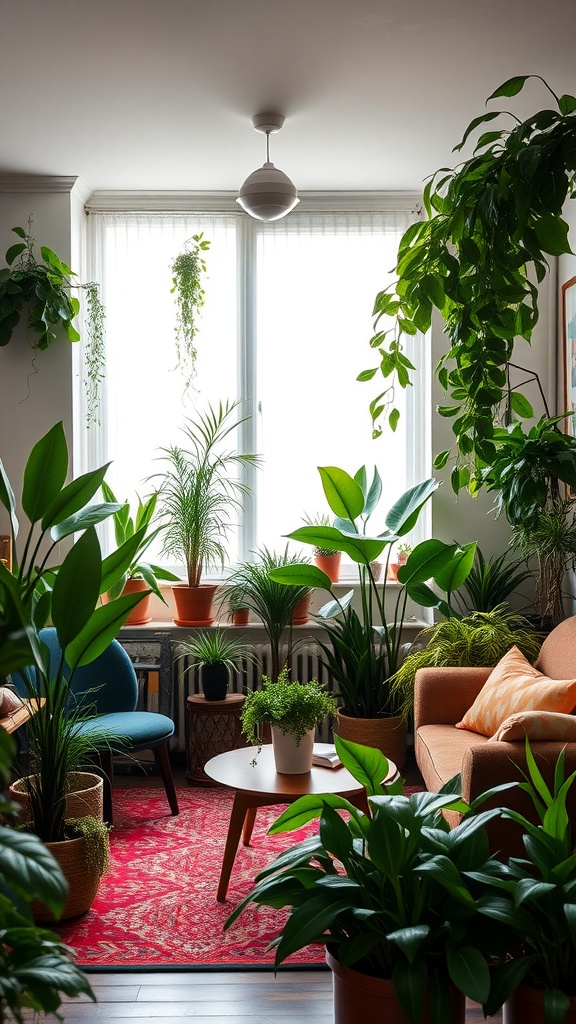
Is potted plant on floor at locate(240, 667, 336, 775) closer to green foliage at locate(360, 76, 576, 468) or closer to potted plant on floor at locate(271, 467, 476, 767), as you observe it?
potted plant on floor at locate(271, 467, 476, 767)

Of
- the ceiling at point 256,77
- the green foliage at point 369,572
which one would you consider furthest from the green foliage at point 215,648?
the ceiling at point 256,77

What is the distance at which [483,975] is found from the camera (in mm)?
1822

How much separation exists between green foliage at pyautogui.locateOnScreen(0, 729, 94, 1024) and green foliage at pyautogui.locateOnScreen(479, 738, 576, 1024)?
901mm

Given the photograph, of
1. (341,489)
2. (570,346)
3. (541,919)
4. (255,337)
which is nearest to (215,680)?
(341,489)

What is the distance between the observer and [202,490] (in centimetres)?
483

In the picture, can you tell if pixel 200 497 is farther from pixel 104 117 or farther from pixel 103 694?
pixel 104 117

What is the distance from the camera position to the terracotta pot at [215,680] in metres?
4.63

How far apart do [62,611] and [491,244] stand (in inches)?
60.3

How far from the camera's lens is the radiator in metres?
4.96

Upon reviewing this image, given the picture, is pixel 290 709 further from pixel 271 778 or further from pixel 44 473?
pixel 44 473

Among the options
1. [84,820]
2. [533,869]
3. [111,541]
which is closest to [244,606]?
[111,541]

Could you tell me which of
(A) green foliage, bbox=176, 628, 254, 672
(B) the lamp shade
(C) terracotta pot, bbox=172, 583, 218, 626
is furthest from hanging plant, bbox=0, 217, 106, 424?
(A) green foliage, bbox=176, 628, 254, 672

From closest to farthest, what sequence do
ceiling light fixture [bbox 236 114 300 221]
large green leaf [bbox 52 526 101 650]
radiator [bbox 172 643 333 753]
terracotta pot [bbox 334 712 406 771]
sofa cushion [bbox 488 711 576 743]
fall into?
large green leaf [bbox 52 526 101 650] → sofa cushion [bbox 488 711 576 743] → ceiling light fixture [bbox 236 114 300 221] → terracotta pot [bbox 334 712 406 771] → radiator [bbox 172 643 333 753]

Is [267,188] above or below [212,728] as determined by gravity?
above
